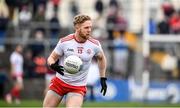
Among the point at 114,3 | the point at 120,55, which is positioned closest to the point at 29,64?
the point at 120,55

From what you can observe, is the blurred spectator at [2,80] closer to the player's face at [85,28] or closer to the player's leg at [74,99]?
the player's leg at [74,99]

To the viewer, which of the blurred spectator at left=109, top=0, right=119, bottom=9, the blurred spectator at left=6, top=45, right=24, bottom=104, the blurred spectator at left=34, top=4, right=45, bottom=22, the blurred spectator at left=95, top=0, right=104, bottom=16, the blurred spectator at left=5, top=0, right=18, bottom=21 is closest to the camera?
the blurred spectator at left=6, top=45, right=24, bottom=104

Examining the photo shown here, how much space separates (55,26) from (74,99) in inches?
664

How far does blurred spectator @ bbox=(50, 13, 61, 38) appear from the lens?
3031 centimetres

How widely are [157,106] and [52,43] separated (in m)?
5.51

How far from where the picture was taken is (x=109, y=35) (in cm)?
3116

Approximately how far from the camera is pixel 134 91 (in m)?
31.0

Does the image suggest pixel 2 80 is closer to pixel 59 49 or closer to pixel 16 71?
pixel 16 71

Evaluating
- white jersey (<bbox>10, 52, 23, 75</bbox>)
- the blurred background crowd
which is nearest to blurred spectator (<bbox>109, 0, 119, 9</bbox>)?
the blurred background crowd

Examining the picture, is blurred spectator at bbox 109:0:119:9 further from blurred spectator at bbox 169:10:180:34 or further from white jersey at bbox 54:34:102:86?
white jersey at bbox 54:34:102:86

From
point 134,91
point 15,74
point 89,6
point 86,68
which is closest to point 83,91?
point 86,68

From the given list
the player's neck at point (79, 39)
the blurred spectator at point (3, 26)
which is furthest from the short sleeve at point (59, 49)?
the blurred spectator at point (3, 26)

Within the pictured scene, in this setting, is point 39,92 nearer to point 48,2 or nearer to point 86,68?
point 48,2

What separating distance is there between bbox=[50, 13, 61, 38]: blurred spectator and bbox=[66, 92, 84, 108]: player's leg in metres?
16.7
